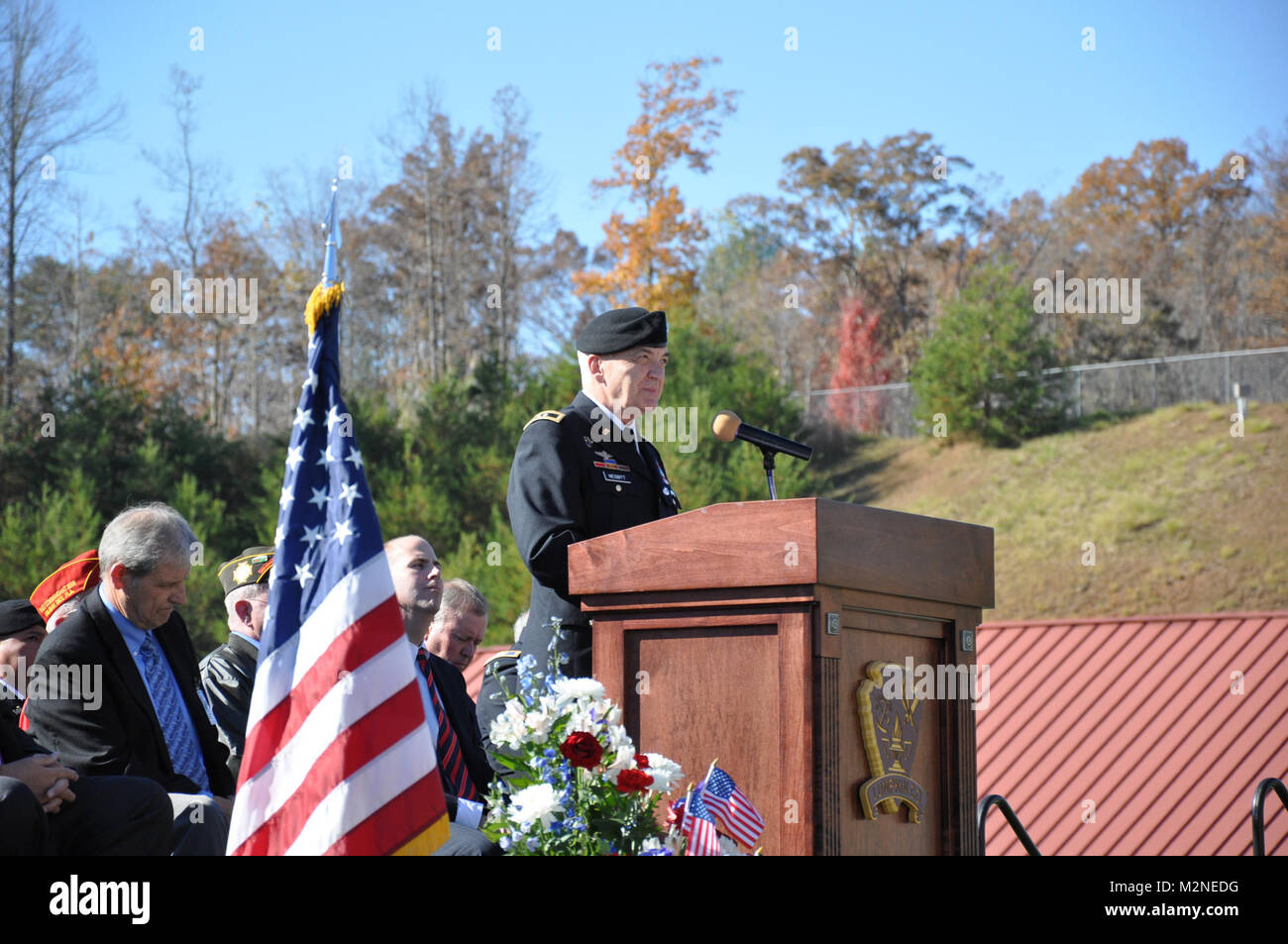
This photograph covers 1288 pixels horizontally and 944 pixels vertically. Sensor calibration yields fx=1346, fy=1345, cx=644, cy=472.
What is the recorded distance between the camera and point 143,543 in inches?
146

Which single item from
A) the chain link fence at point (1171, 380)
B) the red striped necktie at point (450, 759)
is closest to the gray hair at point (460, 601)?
the red striped necktie at point (450, 759)

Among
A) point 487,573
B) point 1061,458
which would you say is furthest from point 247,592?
point 1061,458

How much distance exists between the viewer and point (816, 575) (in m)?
2.61

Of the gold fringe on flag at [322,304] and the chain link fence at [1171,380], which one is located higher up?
the chain link fence at [1171,380]

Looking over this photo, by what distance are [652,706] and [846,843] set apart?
52 centimetres

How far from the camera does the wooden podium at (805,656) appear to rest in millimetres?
2639

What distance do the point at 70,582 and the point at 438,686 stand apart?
5.19 feet

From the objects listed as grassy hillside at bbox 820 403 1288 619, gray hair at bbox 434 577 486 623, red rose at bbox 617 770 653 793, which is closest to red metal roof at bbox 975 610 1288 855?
gray hair at bbox 434 577 486 623

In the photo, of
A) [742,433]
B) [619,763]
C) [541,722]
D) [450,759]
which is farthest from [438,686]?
[619,763]

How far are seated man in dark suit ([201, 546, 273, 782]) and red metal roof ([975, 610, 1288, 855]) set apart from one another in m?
4.45

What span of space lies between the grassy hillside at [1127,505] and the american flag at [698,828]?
714 inches

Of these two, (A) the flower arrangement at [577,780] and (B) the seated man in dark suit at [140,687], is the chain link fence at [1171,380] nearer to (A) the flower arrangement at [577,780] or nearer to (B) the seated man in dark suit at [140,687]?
(B) the seated man in dark suit at [140,687]

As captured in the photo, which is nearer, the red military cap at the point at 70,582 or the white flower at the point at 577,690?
the white flower at the point at 577,690
